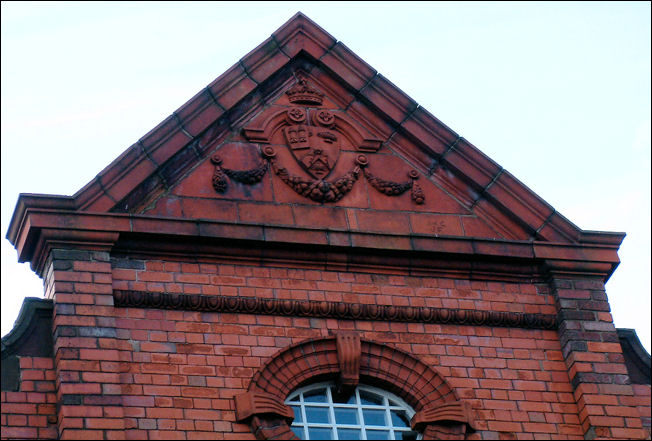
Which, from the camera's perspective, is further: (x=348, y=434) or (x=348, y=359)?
(x=348, y=359)

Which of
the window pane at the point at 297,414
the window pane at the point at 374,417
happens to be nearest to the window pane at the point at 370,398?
the window pane at the point at 374,417

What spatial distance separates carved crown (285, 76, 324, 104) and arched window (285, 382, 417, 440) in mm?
3763

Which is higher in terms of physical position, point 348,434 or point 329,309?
point 329,309

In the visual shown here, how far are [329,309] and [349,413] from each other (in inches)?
47.1

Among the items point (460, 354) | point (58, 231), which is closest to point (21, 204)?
point (58, 231)

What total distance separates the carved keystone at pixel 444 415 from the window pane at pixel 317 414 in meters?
0.98

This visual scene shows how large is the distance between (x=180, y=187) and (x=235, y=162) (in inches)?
30.5

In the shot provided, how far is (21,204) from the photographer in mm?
19062

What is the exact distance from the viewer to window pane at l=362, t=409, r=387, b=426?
19306 mm

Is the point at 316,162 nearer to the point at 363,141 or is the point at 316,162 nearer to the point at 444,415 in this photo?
the point at 363,141

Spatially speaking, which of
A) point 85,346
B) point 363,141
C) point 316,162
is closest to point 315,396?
point 85,346

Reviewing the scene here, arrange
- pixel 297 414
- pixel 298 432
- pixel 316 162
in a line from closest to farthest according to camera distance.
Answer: pixel 298 432, pixel 297 414, pixel 316 162

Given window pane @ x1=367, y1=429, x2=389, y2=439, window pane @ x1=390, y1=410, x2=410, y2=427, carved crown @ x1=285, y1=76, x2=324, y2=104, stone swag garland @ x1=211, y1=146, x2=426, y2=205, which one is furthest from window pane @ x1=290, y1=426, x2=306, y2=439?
carved crown @ x1=285, y1=76, x2=324, y2=104

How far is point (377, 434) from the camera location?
1920 centimetres
